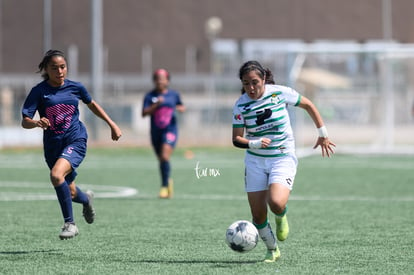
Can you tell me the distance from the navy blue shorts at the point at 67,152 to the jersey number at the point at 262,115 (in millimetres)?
2158

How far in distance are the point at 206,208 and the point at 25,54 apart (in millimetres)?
40081

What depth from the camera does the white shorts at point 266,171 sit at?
8.35 metres

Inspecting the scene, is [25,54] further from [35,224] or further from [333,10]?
[35,224]

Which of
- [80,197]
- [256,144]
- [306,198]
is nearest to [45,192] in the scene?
[306,198]

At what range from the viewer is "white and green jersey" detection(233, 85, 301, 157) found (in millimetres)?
8414

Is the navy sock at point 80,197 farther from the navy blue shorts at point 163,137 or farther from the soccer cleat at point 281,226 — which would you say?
the navy blue shorts at point 163,137

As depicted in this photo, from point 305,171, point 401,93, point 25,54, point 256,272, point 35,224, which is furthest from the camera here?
point 25,54

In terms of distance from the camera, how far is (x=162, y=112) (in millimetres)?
15766

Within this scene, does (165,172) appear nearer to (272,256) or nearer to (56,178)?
(56,178)

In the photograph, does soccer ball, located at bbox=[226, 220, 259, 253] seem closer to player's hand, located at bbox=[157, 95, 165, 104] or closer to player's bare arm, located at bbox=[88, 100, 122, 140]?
player's bare arm, located at bbox=[88, 100, 122, 140]

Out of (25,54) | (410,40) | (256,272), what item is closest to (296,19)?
(410,40)

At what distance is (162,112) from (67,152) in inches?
250

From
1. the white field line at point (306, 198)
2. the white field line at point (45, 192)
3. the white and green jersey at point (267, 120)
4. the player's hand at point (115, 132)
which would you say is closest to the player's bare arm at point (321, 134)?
the white and green jersey at point (267, 120)

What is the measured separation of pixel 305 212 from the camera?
12.9 m
